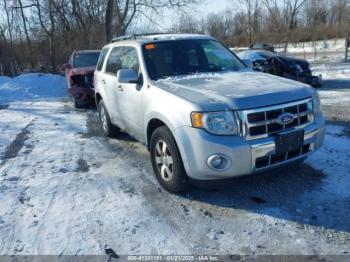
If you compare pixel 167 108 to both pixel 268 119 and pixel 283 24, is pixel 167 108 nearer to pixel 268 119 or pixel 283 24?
pixel 268 119

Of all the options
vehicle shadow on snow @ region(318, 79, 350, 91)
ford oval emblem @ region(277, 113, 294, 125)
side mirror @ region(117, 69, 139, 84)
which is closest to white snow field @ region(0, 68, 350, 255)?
ford oval emblem @ region(277, 113, 294, 125)

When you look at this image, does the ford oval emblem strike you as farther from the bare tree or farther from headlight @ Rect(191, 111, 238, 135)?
the bare tree

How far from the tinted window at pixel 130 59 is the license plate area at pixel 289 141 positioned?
2.36m

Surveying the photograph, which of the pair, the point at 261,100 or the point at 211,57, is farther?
the point at 211,57

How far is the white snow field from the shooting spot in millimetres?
3514

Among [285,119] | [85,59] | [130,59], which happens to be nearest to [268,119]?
[285,119]

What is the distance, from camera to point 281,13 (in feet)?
194

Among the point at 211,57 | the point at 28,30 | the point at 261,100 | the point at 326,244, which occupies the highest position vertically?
the point at 28,30

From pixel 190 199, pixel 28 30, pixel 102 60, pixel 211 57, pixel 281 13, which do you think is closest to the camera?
pixel 190 199

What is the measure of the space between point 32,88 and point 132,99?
37.2 feet

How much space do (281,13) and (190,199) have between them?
199 ft

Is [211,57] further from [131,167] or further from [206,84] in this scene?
[131,167]

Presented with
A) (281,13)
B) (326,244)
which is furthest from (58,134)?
(281,13)

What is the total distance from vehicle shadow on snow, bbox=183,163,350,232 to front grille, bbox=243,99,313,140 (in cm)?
52
